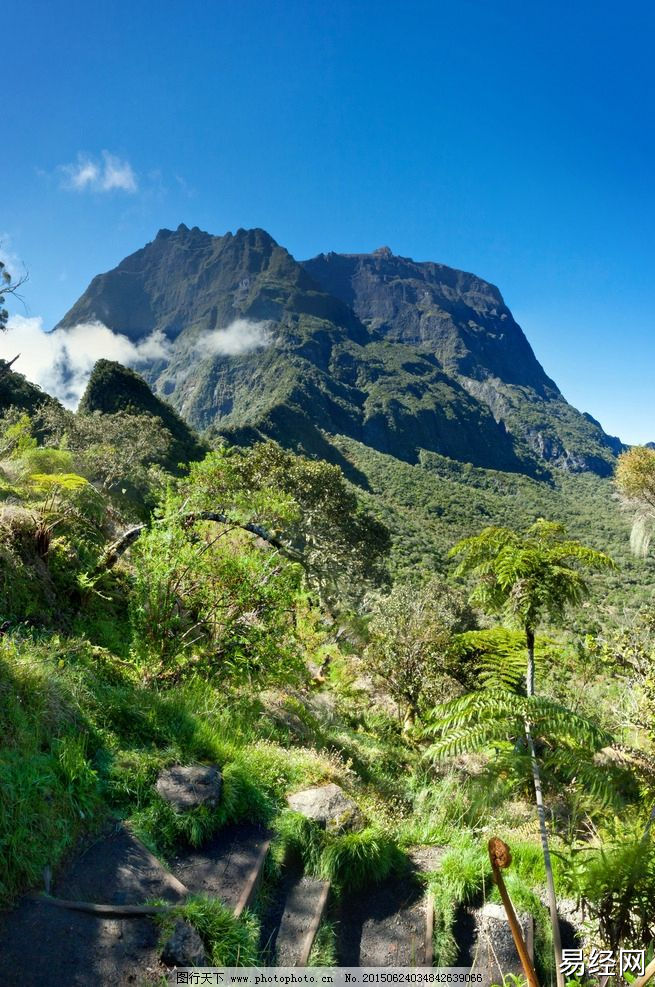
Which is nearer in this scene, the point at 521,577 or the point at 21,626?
the point at 521,577

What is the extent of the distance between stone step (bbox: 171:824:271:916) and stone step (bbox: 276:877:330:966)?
0.28 m

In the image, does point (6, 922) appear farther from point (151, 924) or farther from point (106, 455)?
point (106, 455)

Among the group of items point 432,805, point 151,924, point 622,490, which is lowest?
point 151,924

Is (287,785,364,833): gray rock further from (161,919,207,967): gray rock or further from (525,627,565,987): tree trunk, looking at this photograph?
(525,627,565,987): tree trunk

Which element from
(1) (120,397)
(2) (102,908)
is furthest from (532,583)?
(1) (120,397)

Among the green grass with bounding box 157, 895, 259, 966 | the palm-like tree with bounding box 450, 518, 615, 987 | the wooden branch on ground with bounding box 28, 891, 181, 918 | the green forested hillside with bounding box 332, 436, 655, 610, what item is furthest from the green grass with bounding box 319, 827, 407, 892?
the green forested hillside with bounding box 332, 436, 655, 610

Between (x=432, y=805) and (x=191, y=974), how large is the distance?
352cm

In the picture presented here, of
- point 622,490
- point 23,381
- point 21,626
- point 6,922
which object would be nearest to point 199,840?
point 6,922

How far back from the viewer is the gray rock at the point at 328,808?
3916 mm

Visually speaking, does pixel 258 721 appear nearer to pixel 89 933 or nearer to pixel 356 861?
pixel 356 861

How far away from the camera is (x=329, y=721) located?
758cm

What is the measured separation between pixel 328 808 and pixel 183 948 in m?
1.61

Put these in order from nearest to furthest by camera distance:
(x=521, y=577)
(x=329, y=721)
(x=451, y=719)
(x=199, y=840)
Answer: (x=451, y=719)
(x=199, y=840)
(x=521, y=577)
(x=329, y=721)

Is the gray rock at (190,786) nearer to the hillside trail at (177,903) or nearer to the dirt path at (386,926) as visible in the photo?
the hillside trail at (177,903)
